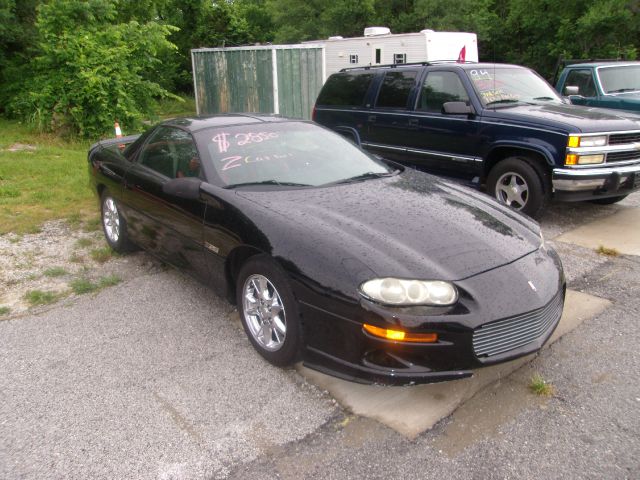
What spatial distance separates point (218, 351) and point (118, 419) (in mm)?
828

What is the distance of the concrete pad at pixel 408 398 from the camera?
9.30 feet

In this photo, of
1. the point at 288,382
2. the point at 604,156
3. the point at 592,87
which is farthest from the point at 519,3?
the point at 288,382

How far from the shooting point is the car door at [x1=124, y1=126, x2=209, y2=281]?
12.7 feet

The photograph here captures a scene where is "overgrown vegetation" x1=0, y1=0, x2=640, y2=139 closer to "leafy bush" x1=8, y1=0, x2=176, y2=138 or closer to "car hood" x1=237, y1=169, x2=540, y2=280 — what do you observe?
"leafy bush" x1=8, y1=0, x2=176, y2=138

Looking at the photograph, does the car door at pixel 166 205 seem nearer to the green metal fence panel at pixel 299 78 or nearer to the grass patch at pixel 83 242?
the grass patch at pixel 83 242

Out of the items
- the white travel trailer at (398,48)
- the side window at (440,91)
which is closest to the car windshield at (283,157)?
the side window at (440,91)

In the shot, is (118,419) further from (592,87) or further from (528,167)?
(592,87)

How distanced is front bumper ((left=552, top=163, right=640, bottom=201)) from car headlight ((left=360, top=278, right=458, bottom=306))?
3615 millimetres

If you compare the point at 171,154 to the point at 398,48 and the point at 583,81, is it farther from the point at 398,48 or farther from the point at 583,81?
the point at 398,48

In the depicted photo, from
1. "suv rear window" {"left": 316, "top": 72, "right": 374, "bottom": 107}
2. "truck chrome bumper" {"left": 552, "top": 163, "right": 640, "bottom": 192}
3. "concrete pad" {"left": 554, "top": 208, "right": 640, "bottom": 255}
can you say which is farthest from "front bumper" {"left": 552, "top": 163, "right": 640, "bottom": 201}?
"suv rear window" {"left": 316, "top": 72, "right": 374, "bottom": 107}

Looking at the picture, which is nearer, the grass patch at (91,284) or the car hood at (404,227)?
the car hood at (404,227)

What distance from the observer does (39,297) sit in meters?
4.46

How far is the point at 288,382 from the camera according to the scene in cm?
318

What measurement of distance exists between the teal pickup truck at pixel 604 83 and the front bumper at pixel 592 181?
3637mm
